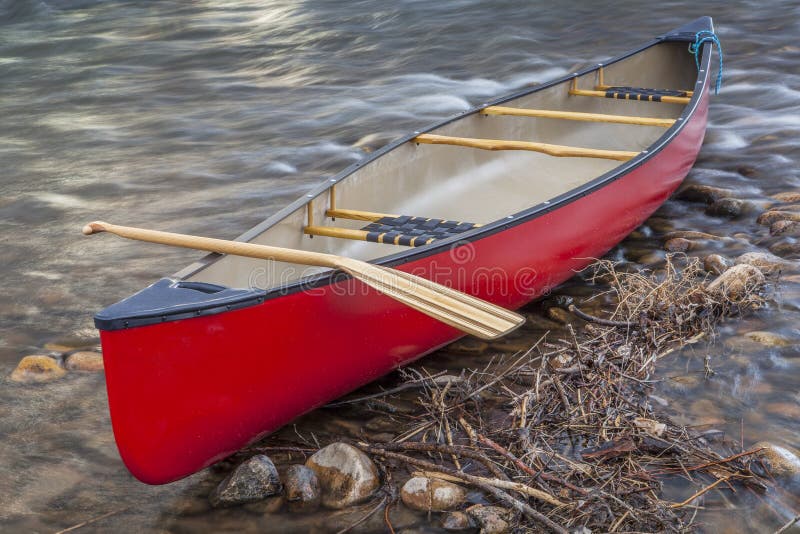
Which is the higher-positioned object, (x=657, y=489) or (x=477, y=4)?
(x=477, y=4)

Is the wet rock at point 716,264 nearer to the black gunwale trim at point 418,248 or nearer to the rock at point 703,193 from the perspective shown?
the black gunwale trim at point 418,248

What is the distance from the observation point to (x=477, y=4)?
1326cm

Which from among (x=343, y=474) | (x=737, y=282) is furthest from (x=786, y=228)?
(x=343, y=474)

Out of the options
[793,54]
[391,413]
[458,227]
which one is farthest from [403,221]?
[793,54]

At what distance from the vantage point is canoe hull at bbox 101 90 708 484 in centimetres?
322

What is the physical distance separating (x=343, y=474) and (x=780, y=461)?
166 cm

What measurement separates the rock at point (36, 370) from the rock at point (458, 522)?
2.20 meters

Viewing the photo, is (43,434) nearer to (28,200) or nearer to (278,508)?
(278,508)

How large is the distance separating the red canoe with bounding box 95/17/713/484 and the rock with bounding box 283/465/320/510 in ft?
0.91

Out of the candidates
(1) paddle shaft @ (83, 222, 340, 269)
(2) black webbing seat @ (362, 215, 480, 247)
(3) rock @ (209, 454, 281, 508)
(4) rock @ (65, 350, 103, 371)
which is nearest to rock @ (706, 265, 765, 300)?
(2) black webbing seat @ (362, 215, 480, 247)

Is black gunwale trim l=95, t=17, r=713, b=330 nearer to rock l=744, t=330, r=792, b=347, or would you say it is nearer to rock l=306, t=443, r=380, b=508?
rock l=306, t=443, r=380, b=508

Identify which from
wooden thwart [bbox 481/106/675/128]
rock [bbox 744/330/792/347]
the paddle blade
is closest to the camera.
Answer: the paddle blade

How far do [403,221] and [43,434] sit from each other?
81.6 inches

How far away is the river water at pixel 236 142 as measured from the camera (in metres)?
3.79
